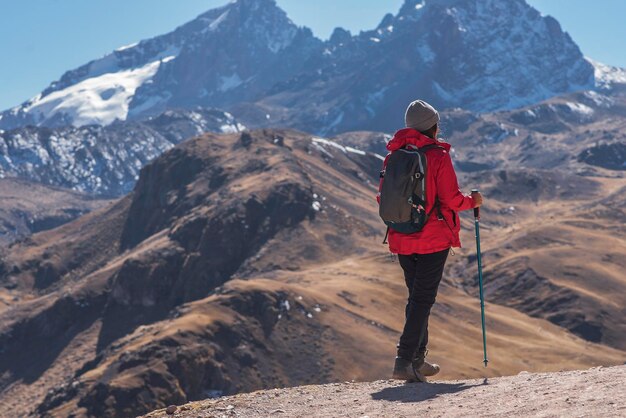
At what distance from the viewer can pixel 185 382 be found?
325 feet

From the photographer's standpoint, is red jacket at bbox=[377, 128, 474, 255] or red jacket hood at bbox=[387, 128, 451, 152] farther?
red jacket hood at bbox=[387, 128, 451, 152]

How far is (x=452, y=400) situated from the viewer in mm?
13914

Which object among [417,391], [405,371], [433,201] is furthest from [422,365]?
[433,201]

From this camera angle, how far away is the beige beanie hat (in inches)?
582

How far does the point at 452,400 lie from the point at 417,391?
43.7 inches

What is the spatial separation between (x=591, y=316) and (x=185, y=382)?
71.4 metres

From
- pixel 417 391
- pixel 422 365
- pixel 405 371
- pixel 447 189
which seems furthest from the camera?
pixel 422 365

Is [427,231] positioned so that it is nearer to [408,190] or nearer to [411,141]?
[408,190]

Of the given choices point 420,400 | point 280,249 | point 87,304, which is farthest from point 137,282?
point 420,400

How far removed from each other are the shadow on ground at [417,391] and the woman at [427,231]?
16.1 inches

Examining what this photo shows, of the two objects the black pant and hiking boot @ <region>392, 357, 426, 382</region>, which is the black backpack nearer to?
the black pant

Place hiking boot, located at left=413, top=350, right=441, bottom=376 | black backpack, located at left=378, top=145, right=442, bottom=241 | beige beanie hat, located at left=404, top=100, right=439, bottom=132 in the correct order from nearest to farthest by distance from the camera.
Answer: black backpack, located at left=378, top=145, right=442, bottom=241 < beige beanie hat, located at left=404, top=100, right=439, bottom=132 < hiking boot, located at left=413, top=350, right=441, bottom=376

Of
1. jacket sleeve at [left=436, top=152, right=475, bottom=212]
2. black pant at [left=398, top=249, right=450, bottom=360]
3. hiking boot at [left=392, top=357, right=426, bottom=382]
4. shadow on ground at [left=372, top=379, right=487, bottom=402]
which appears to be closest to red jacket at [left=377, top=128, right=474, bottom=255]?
jacket sleeve at [left=436, top=152, right=475, bottom=212]

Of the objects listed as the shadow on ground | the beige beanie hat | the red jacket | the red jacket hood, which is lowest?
the shadow on ground
